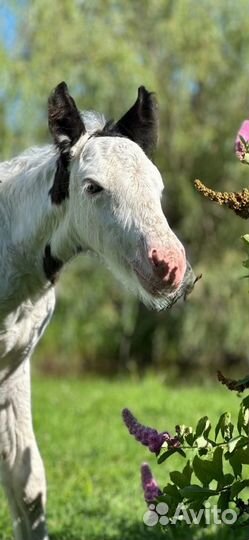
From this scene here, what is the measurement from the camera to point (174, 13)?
15992 mm

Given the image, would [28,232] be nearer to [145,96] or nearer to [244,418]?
[145,96]

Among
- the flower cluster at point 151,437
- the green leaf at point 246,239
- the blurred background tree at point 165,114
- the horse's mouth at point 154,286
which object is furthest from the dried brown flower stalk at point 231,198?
the blurred background tree at point 165,114

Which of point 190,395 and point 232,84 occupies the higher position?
point 232,84

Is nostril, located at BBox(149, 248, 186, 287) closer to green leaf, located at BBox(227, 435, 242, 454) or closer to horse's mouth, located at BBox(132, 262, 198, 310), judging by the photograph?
horse's mouth, located at BBox(132, 262, 198, 310)

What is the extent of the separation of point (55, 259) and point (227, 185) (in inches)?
536

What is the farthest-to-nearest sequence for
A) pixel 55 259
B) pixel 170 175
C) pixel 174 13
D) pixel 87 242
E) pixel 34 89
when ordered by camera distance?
1. pixel 170 175
2. pixel 174 13
3. pixel 34 89
4. pixel 55 259
5. pixel 87 242

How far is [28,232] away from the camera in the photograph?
351 centimetres

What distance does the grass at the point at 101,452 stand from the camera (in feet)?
16.2

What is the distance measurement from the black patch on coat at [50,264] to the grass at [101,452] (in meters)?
1.05

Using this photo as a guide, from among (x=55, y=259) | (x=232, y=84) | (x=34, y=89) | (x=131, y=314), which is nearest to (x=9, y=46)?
(x=34, y=89)

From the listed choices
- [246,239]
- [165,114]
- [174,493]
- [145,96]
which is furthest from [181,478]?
[165,114]

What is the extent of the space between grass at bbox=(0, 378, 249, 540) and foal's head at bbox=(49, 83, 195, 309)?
2.79ft

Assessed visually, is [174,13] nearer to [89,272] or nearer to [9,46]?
[9,46]

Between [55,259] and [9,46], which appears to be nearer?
[55,259]
